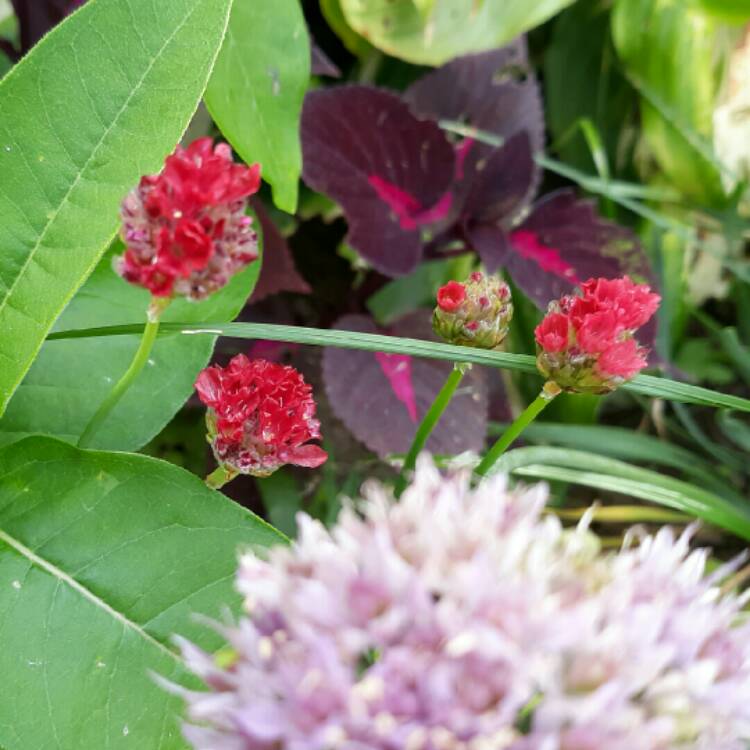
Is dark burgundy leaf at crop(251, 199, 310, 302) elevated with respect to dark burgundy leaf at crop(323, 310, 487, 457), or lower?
elevated

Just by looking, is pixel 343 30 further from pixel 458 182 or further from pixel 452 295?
pixel 452 295

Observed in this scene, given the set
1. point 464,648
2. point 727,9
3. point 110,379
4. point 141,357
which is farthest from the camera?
point 727,9

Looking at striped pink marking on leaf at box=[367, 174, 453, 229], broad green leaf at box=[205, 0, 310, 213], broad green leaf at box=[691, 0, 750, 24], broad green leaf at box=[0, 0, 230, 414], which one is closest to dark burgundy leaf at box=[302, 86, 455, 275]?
striped pink marking on leaf at box=[367, 174, 453, 229]

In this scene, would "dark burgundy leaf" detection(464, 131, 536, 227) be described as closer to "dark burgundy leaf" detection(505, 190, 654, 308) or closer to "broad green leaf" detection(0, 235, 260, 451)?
"dark burgundy leaf" detection(505, 190, 654, 308)

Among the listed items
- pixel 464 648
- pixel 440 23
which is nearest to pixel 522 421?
pixel 464 648

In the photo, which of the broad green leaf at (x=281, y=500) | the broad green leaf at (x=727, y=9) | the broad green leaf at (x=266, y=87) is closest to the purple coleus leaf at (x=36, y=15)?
the broad green leaf at (x=266, y=87)
